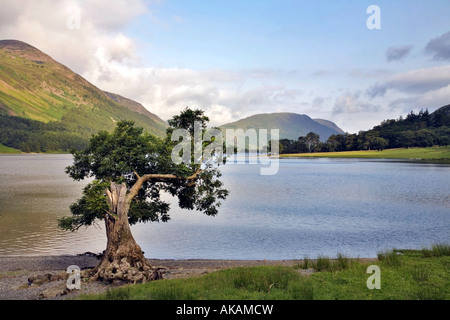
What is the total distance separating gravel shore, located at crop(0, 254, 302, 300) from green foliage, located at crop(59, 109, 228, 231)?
3239mm

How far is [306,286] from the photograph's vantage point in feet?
50.1

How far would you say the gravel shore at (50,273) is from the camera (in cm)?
1734

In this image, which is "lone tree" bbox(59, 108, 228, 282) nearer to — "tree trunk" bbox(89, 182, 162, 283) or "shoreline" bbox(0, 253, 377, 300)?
"tree trunk" bbox(89, 182, 162, 283)

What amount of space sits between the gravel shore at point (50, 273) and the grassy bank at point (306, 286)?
9.64 feet

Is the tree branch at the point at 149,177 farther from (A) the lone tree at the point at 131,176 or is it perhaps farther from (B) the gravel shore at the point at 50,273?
(B) the gravel shore at the point at 50,273

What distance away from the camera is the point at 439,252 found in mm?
22922

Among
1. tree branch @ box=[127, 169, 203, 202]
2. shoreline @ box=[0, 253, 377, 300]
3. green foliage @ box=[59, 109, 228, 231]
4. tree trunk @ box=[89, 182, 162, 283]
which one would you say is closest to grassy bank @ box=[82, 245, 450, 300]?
shoreline @ box=[0, 253, 377, 300]

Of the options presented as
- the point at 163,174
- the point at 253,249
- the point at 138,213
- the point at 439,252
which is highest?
the point at 163,174

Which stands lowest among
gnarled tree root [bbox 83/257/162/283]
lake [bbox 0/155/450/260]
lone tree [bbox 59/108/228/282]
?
lake [bbox 0/155/450/260]

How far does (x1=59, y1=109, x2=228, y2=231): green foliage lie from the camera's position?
25062 mm
